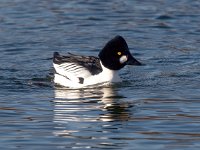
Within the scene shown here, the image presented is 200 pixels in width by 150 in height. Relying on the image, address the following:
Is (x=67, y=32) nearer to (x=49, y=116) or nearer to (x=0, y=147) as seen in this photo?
(x=49, y=116)

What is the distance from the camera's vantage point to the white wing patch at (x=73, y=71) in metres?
18.3

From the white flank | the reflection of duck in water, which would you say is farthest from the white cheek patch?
the reflection of duck in water

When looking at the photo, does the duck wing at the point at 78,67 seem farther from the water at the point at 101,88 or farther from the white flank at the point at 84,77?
the water at the point at 101,88

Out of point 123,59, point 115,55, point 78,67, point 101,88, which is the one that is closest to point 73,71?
point 78,67

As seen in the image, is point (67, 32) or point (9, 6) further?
point (9, 6)

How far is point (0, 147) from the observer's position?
43.1 feet

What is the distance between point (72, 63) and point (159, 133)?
4839 millimetres

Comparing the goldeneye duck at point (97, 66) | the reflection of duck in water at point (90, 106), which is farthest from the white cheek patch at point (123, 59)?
the reflection of duck in water at point (90, 106)

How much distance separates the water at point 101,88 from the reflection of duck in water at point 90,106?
2 centimetres

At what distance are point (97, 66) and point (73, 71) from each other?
0.47 meters

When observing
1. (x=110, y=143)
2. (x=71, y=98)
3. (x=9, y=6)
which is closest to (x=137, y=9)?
(x=9, y=6)

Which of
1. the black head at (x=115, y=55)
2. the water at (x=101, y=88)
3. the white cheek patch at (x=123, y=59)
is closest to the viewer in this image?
the water at (x=101, y=88)

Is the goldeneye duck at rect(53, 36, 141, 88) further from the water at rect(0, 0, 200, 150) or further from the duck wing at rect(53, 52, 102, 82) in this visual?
the water at rect(0, 0, 200, 150)

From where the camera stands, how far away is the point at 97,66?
18438mm
